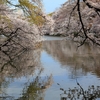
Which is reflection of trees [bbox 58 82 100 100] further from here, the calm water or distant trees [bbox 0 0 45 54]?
distant trees [bbox 0 0 45 54]

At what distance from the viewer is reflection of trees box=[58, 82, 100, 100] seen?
8681 mm

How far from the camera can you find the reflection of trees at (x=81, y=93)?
8681 millimetres

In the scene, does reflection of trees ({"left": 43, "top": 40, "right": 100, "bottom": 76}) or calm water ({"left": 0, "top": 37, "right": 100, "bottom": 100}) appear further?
reflection of trees ({"left": 43, "top": 40, "right": 100, "bottom": 76})

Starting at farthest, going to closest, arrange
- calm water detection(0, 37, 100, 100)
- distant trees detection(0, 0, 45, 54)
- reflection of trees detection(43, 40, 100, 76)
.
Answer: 1. distant trees detection(0, 0, 45, 54)
2. reflection of trees detection(43, 40, 100, 76)
3. calm water detection(0, 37, 100, 100)

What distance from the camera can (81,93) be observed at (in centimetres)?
920

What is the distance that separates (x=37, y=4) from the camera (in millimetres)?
15883

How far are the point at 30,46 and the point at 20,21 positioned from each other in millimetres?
4310

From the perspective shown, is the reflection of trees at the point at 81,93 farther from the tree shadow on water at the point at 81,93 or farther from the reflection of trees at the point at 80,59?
the reflection of trees at the point at 80,59

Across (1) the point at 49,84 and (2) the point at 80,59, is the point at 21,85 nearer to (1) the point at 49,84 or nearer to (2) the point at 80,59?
(1) the point at 49,84

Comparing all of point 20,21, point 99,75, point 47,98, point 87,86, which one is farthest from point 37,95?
point 20,21

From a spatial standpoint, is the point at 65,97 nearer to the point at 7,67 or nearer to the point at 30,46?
the point at 7,67

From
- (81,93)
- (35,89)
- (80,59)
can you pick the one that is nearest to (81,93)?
(81,93)

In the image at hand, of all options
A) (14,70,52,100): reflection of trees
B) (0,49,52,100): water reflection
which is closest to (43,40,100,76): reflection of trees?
(14,70,52,100): reflection of trees

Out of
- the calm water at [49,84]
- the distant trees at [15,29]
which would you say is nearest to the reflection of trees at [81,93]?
the calm water at [49,84]
